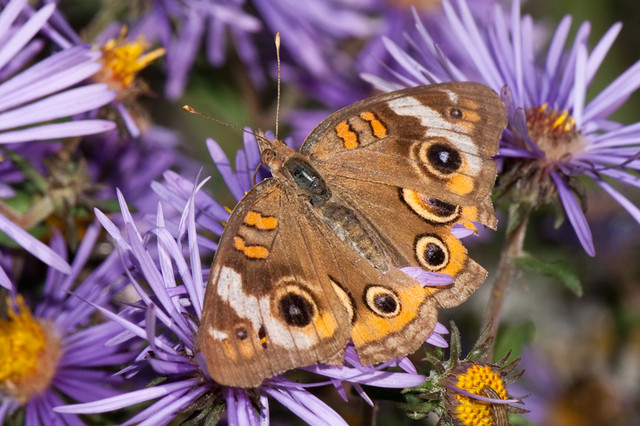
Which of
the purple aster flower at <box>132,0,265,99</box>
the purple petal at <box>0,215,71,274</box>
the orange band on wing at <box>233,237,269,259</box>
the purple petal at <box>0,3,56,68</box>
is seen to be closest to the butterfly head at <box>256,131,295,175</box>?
the orange band on wing at <box>233,237,269,259</box>

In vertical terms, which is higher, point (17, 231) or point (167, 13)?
point (167, 13)

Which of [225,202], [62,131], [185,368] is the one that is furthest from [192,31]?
[185,368]

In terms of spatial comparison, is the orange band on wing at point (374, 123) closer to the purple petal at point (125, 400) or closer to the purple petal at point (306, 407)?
the purple petal at point (306, 407)

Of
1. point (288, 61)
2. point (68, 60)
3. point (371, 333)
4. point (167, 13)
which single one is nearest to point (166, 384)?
point (371, 333)

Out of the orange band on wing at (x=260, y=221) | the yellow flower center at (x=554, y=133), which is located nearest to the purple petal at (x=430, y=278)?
the orange band on wing at (x=260, y=221)

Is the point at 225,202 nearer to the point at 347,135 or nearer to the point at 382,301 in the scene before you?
the point at 347,135

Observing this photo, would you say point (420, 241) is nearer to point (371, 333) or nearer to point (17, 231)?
point (371, 333)
